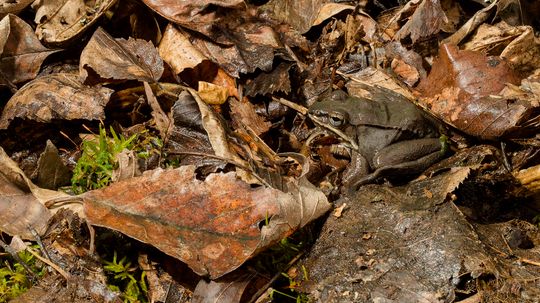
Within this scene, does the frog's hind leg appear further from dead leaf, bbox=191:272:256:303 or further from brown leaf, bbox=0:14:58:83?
brown leaf, bbox=0:14:58:83

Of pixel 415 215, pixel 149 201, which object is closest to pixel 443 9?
pixel 415 215

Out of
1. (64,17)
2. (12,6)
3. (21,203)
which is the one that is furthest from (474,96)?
(12,6)

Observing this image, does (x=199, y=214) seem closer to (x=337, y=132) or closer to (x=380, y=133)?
(x=337, y=132)

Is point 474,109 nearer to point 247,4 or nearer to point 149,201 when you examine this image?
point 247,4

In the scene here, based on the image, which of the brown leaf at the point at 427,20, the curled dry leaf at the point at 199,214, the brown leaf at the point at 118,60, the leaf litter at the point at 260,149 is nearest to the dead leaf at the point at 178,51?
the leaf litter at the point at 260,149

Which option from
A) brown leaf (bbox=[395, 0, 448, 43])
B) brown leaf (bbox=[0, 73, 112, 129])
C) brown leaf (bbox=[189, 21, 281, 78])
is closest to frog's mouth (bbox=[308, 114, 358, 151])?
brown leaf (bbox=[189, 21, 281, 78])

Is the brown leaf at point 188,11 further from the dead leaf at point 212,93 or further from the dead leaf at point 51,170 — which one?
the dead leaf at point 51,170

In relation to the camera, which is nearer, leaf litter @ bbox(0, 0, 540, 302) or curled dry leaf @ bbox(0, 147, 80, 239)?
leaf litter @ bbox(0, 0, 540, 302)
